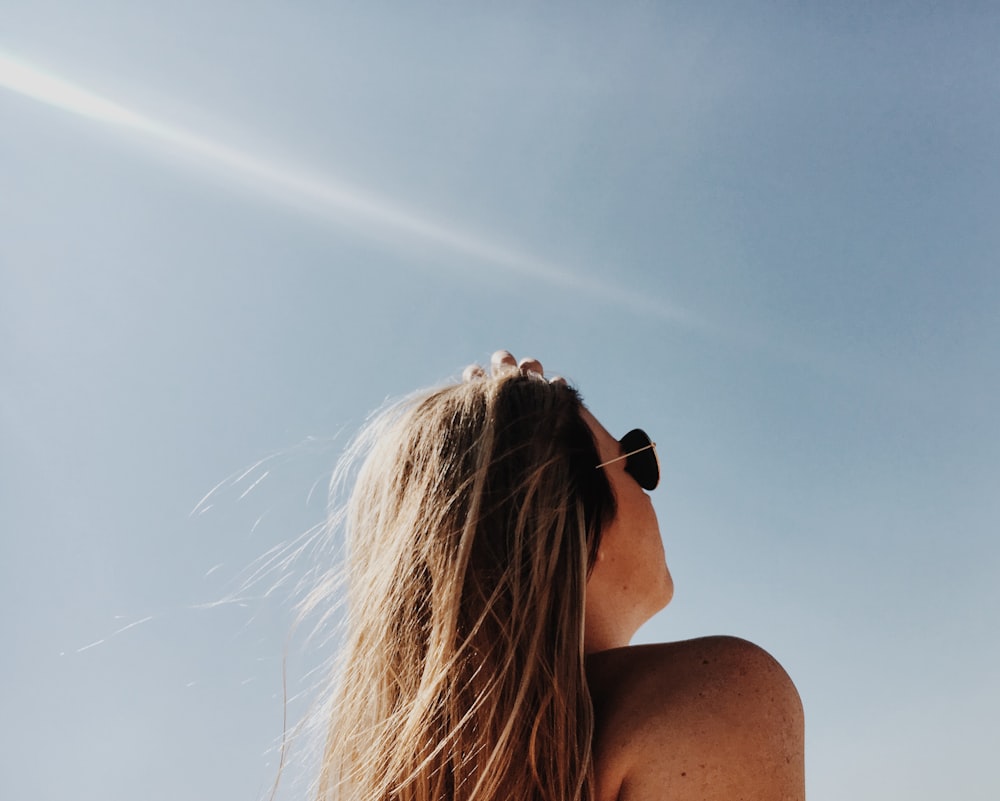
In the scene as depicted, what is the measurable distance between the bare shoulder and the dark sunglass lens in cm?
97

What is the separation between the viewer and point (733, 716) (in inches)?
80.4

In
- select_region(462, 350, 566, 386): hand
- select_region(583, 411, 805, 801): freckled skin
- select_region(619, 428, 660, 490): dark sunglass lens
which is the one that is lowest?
select_region(583, 411, 805, 801): freckled skin

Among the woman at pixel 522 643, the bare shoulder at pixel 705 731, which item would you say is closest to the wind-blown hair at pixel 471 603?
the woman at pixel 522 643

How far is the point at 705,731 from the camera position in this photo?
6.64 ft

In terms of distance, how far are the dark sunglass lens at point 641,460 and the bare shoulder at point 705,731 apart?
3.20 ft

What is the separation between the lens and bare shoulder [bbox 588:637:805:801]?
2.01 meters

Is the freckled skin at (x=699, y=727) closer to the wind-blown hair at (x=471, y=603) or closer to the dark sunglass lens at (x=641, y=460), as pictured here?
the wind-blown hair at (x=471, y=603)

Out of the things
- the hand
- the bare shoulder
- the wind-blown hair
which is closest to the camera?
the bare shoulder

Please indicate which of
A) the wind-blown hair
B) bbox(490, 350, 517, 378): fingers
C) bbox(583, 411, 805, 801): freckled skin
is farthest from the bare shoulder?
bbox(490, 350, 517, 378): fingers

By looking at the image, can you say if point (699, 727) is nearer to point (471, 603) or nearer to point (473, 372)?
point (471, 603)

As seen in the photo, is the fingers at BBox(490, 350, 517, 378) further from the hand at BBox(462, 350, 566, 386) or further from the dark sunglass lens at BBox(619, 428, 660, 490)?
the dark sunglass lens at BBox(619, 428, 660, 490)

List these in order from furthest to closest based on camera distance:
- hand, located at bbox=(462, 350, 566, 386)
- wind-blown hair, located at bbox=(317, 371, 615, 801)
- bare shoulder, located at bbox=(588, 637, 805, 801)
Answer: hand, located at bbox=(462, 350, 566, 386)
wind-blown hair, located at bbox=(317, 371, 615, 801)
bare shoulder, located at bbox=(588, 637, 805, 801)

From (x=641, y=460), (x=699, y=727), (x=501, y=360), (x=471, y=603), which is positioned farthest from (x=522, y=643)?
(x=501, y=360)

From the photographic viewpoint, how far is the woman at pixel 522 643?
2061 millimetres
